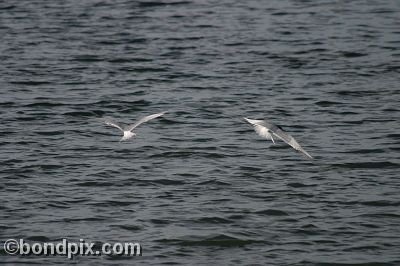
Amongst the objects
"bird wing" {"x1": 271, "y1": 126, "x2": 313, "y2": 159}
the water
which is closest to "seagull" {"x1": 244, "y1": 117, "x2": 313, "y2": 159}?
"bird wing" {"x1": 271, "y1": 126, "x2": 313, "y2": 159}

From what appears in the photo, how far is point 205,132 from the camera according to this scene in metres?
16.2

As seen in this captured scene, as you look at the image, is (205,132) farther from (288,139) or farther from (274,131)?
(288,139)

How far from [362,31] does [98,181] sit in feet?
39.7

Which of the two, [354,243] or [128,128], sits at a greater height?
[128,128]

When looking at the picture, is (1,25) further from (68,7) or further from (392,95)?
(392,95)

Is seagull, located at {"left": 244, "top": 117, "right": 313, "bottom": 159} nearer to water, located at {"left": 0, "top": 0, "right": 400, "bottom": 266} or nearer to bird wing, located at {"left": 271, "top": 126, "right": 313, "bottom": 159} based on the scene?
bird wing, located at {"left": 271, "top": 126, "right": 313, "bottom": 159}

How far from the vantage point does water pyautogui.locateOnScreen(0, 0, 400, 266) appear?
457 inches

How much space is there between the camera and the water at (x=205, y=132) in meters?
11.6

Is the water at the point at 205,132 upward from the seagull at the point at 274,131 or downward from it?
downward

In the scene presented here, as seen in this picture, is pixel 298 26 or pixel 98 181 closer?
pixel 98 181

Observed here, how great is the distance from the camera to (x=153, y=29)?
24453 millimetres

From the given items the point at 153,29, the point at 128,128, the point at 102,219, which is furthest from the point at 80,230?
the point at 153,29

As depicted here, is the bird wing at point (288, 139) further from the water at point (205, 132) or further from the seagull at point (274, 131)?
the water at point (205, 132)

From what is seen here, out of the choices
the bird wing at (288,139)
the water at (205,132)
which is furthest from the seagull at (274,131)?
the water at (205,132)
